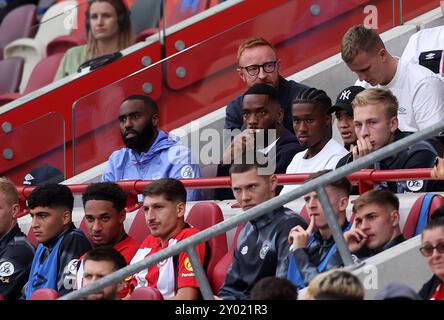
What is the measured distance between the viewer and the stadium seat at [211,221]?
831cm

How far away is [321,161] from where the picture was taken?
349 inches

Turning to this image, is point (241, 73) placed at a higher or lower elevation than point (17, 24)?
lower

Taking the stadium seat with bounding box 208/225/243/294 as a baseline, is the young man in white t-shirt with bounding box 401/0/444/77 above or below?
above

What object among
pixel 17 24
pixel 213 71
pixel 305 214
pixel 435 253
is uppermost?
pixel 17 24

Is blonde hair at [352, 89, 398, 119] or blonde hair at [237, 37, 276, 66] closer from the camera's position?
blonde hair at [352, 89, 398, 119]

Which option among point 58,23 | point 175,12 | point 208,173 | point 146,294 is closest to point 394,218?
point 146,294

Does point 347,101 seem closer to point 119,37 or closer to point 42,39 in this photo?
point 119,37

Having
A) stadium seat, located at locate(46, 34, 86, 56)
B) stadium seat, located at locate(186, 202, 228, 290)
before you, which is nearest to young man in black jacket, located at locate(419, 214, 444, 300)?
stadium seat, located at locate(186, 202, 228, 290)

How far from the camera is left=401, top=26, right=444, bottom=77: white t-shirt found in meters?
9.75

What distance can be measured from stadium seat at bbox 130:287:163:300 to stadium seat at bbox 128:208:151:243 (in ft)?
4.99

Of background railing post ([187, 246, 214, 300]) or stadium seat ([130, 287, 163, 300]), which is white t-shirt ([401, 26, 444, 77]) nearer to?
stadium seat ([130, 287, 163, 300])

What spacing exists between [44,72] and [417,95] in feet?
13.9
